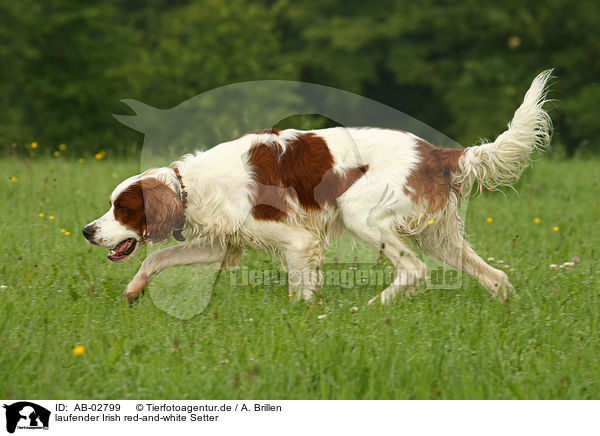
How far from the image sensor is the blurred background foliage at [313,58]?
65.4 feet

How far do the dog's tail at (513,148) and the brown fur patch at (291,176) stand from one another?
666 millimetres

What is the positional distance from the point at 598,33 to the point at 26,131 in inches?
637

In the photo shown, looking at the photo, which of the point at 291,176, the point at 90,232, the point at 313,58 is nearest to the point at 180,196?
the point at 90,232

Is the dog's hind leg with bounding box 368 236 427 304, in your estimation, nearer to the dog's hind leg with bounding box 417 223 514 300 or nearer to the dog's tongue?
the dog's hind leg with bounding box 417 223 514 300

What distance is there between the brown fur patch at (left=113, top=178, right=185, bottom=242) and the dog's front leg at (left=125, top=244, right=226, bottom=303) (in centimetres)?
26

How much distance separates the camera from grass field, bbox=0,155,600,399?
2.97 m

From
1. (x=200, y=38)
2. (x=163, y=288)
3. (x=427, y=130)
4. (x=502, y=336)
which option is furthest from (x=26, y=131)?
Answer: (x=502, y=336)

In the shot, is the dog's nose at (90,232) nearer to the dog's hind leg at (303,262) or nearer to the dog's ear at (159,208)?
the dog's ear at (159,208)

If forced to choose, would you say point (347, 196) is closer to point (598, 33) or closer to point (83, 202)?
point (83, 202)

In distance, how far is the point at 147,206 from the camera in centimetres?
436

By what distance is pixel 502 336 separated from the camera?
11.8ft
